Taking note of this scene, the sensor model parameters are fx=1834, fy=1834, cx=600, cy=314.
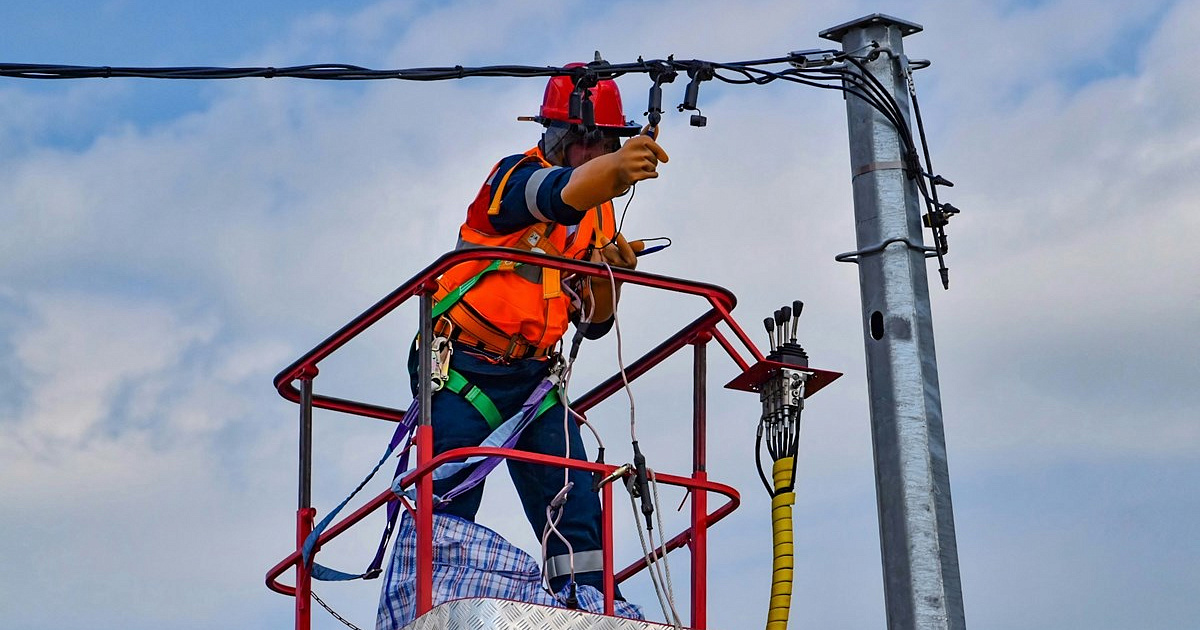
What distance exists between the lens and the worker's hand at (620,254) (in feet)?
27.2

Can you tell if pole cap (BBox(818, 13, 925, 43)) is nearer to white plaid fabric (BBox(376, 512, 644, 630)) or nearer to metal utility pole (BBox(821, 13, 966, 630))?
metal utility pole (BBox(821, 13, 966, 630))

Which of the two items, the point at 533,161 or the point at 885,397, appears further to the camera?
the point at 533,161

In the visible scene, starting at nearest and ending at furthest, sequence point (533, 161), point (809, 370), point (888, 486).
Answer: point (888, 486)
point (809, 370)
point (533, 161)

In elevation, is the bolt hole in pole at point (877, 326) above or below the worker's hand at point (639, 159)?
below

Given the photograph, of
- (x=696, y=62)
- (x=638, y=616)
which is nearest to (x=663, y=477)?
(x=638, y=616)

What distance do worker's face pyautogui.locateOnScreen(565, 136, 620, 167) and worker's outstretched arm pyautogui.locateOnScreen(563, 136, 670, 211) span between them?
927mm

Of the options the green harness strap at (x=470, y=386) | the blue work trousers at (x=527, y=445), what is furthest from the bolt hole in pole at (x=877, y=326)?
the green harness strap at (x=470, y=386)

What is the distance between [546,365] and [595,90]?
1.28 metres

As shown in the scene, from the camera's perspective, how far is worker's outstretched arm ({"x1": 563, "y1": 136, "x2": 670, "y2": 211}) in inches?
284

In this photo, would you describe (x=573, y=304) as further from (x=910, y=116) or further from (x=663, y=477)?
(x=910, y=116)

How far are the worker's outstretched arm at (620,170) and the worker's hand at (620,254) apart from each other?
862 millimetres

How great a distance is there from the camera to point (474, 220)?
8.01 m

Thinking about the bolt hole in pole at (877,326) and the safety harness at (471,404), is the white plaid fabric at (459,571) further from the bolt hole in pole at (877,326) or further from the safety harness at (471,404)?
the bolt hole in pole at (877,326)

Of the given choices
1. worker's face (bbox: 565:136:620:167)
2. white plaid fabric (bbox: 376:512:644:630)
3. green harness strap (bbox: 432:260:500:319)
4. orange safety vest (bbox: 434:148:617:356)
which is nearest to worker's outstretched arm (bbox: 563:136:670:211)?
orange safety vest (bbox: 434:148:617:356)
